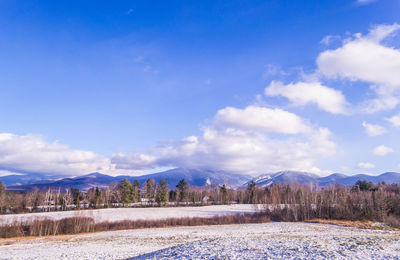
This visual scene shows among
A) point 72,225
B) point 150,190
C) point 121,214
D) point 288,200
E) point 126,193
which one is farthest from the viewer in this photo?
point 150,190

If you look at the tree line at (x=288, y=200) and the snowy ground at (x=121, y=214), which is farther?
the snowy ground at (x=121, y=214)

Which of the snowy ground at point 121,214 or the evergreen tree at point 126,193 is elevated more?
the evergreen tree at point 126,193

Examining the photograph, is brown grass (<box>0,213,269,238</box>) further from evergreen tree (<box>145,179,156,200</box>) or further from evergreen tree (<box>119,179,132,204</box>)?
evergreen tree (<box>145,179,156,200</box>)

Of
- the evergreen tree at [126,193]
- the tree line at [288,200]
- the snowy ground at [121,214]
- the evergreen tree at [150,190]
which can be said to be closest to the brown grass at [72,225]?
the snowy ground at [121,214]

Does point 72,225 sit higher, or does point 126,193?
point 126,193

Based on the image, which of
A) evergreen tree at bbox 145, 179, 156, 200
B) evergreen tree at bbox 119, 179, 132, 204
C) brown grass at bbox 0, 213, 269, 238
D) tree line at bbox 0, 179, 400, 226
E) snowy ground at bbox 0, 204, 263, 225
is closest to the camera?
brown grass at bbox 0, 213, 269, 238

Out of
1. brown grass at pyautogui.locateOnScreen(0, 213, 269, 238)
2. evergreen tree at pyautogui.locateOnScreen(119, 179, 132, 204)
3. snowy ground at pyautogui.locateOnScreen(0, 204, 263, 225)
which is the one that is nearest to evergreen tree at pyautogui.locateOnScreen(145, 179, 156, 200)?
evergreen tree at pyautogui.locateOnScreen(119, 179, 132, 204)

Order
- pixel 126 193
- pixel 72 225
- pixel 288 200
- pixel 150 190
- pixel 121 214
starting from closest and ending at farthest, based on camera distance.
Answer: pixel 72 225
pixel 121 214
pixel 288 200
pixel 126 193
pixel 150 190

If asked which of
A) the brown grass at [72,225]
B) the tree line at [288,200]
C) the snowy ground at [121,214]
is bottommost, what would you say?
the snowy ground at [121,214]

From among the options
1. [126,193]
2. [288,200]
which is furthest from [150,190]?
[288,200]

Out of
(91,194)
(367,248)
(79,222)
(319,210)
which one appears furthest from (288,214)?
(91,194)

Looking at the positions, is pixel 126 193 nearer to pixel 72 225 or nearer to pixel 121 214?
pixel 121 214

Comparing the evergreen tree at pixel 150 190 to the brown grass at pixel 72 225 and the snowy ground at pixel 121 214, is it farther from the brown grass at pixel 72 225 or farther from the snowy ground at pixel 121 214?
the brown grass at pixel 72 225

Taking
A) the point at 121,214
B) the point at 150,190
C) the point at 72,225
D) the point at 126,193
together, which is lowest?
the point at 121,214
